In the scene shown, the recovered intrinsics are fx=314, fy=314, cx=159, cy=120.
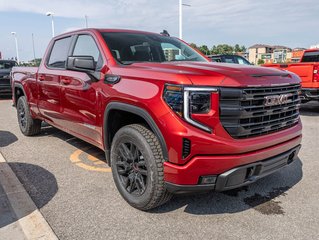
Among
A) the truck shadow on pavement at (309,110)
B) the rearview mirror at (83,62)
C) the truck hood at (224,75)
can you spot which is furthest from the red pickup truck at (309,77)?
the rearview mirror at (83,62)

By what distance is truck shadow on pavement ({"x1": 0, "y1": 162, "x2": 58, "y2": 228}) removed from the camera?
3.11m

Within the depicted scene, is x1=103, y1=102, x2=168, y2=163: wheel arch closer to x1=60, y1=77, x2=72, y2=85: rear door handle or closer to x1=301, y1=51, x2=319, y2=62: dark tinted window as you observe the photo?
x1=60, y1=77, x2=72, y2=85: rear door handle

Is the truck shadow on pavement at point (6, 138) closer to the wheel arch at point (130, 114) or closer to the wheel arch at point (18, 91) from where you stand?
the wheel arch at point (18, 91)

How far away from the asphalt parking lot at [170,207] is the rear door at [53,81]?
2.55ft

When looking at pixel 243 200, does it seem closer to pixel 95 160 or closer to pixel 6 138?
pixel 95 160

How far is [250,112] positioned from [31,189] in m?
2.66

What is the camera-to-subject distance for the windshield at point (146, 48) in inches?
148

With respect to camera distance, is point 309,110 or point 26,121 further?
point 309,110

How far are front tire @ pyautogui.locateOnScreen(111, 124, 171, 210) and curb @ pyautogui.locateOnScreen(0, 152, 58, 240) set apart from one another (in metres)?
0.84

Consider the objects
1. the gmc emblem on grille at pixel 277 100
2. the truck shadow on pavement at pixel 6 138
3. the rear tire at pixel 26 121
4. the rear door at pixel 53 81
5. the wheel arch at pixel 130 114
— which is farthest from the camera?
the rear tire at pixel 26 121

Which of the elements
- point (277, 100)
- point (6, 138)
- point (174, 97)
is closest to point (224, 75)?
point (174, 97)

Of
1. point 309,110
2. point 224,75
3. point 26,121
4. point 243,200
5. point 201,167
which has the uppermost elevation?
point 224,75

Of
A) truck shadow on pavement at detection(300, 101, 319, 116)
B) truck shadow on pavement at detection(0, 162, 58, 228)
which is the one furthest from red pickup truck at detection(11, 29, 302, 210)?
truck shadow on pavement at detection(300, 101, 319, 116)

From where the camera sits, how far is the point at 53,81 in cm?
472
